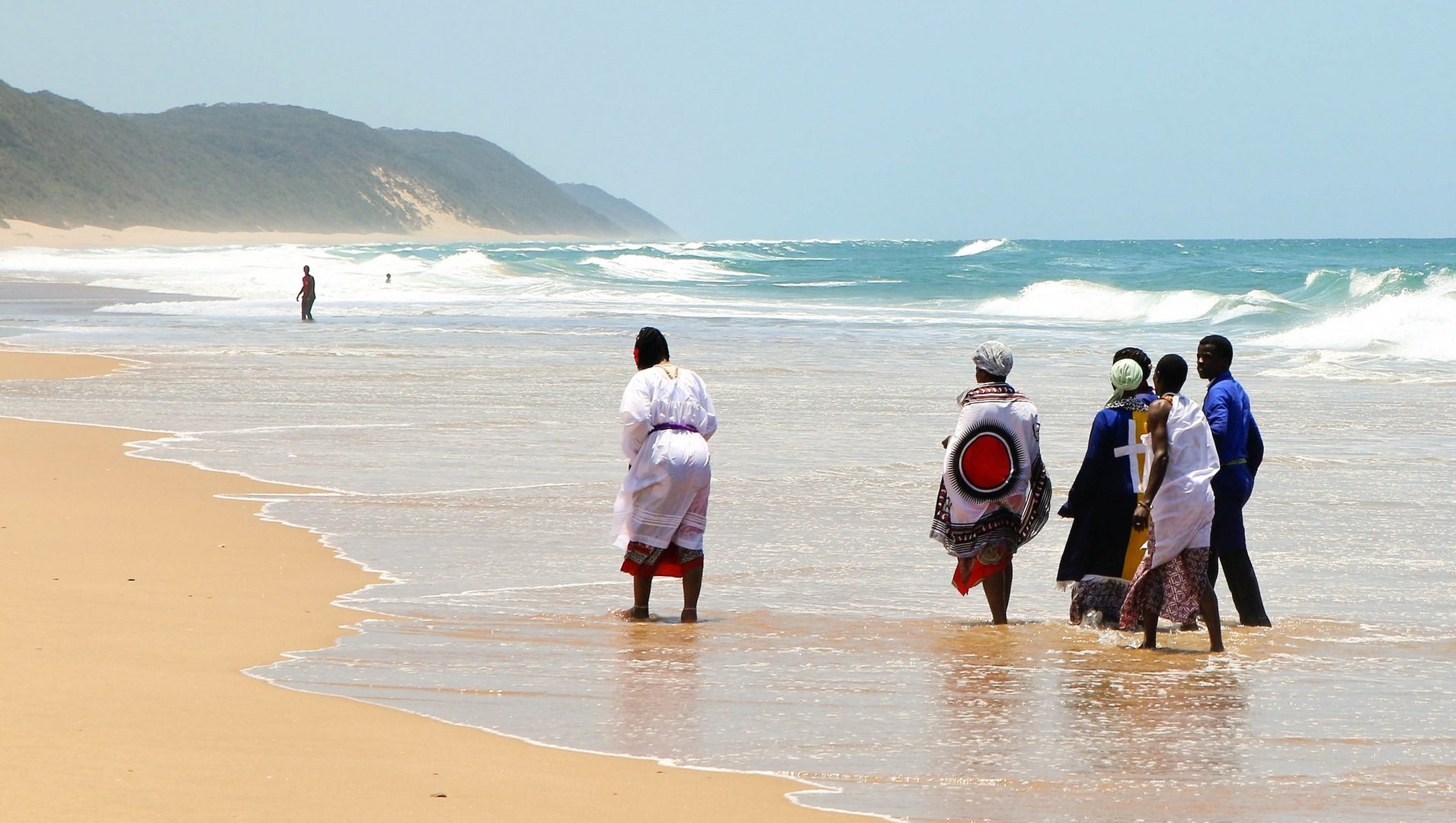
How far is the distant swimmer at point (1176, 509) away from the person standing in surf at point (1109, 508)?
157 mm

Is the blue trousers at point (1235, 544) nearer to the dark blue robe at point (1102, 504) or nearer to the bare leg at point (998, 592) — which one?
the dark blue robe at point (1102, 504)

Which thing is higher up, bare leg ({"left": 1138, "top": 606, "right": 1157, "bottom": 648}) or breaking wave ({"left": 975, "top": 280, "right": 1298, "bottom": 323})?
breaking wave ({"left": 975, "top": 280, "right": 1298, "bottom": 323})

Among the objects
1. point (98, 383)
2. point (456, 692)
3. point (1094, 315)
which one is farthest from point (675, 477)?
point (1094, 315)

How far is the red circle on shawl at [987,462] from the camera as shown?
6965mm

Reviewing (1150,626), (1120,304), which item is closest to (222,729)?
(1150,626)

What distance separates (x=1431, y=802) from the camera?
461 cm

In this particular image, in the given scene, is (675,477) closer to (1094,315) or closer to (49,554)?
(49,554)

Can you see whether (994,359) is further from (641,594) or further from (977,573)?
(641,594)

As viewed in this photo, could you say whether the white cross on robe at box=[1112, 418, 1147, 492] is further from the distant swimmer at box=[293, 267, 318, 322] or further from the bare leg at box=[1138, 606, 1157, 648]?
the distant swimmer at box=[293, 267, 318, 322]

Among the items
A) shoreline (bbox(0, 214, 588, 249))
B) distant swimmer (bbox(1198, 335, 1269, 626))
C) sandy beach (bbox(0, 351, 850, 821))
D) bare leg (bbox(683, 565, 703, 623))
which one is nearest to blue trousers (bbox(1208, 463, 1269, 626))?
distant swimmer (bbox(1198, 335, 1269, 626))

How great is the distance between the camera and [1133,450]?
22.0ft

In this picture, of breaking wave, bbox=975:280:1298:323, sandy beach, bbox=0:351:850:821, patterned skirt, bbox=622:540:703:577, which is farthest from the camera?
breaking wave, bbox=975:280:1298:323

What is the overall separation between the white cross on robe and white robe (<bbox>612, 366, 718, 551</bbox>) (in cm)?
173

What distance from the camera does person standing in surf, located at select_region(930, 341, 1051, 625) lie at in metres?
6.96
